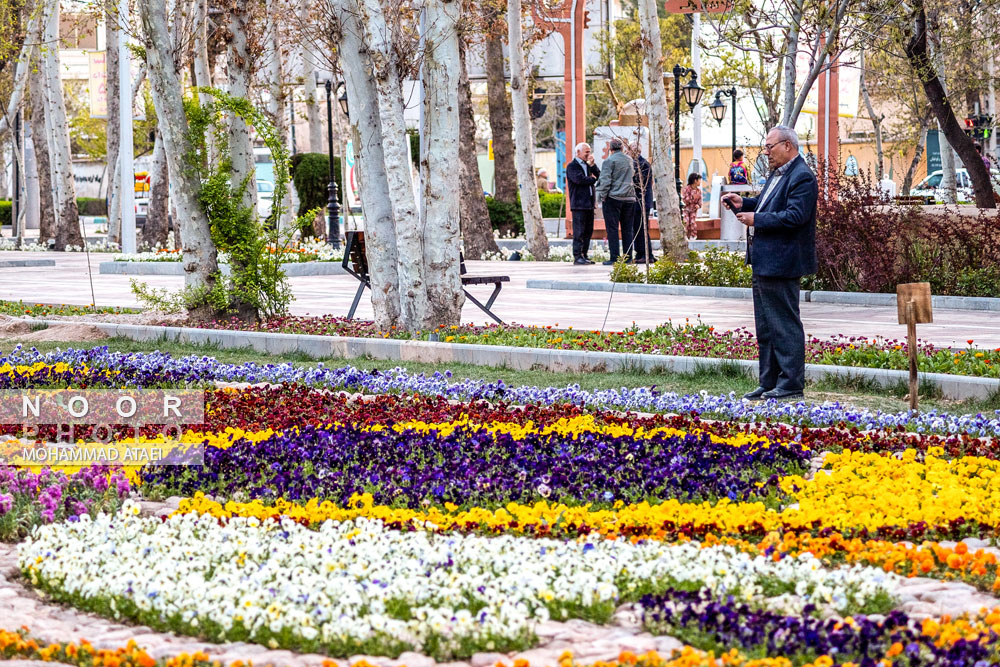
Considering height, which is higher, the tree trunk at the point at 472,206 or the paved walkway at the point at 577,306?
the tree trunk at the point at 472,206

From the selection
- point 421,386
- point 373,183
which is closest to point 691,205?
point 373,183

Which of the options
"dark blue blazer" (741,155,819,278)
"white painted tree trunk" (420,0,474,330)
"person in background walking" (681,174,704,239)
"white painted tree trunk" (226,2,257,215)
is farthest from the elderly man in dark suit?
"person in background walking" (681,174,704,239)

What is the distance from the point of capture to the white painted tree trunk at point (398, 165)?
39.0 ft

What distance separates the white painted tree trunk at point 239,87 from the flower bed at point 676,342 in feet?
4.79

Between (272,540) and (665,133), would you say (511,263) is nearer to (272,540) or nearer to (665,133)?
(665,133)

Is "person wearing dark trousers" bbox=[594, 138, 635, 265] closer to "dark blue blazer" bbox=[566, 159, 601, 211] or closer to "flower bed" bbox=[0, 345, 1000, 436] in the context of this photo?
"dark blue blazer" bbox=[566, 159, 601, 211]

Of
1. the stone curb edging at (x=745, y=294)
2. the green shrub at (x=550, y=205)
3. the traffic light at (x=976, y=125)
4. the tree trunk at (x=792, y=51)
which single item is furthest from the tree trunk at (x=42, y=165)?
the traffic light at (x=976, y=125)

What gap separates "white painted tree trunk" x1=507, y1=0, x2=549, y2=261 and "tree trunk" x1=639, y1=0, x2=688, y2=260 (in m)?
4.85

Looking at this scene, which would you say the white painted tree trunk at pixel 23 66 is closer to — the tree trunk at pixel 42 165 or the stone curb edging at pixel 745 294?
the tree trunk at pixel 42 165

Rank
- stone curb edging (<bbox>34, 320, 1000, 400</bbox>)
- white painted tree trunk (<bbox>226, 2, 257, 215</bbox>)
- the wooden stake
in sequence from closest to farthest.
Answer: the wooden stake, stone curb edging (<bbox>34, 320, 1000, 400</bbox>), white painted tree trunk (<bbox>226, 2, 257, 215</bbox>)

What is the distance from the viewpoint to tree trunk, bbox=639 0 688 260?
61.7 ft

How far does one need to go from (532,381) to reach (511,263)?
14.7 metres

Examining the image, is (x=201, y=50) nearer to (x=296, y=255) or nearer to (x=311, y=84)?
(x=296, y=255)

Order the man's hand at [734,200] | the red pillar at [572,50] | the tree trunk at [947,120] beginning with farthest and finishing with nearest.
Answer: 1. the red pillar at [572,50]
2. the tree trunk at [947,120]
3. the man's hand at [734,200]
